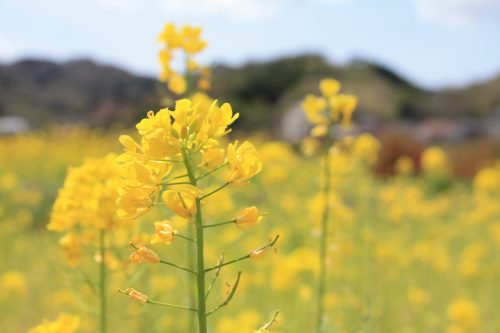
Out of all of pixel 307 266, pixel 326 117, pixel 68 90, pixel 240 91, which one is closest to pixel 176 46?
pixel 326 117

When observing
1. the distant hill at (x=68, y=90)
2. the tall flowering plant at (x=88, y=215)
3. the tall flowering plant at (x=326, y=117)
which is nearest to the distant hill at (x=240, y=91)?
the distant hill at (x=68, y=90)

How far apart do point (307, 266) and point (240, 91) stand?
23.0 m

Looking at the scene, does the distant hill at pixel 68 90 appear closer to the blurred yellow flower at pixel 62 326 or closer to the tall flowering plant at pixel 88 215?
the tall flowering plant at pixel 88 215

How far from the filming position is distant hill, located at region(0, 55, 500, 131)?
26.9 meters

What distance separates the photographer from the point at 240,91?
89.4 feet

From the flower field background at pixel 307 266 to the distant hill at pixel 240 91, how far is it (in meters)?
16.5

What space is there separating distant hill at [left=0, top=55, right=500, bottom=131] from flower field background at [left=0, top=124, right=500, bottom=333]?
648 inches

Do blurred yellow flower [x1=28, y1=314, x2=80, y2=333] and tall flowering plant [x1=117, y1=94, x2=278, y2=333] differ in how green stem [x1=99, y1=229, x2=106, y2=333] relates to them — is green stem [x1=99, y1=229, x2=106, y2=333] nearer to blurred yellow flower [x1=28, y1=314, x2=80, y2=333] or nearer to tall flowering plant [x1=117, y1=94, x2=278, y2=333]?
blurred yellow flower [x1=28, y1=314, x2=80, y2=333]

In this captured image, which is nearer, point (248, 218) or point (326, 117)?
point (248, 218)

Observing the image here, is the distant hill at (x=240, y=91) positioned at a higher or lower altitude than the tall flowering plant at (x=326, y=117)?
lower

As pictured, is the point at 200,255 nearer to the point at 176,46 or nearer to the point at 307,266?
the point at 176,46

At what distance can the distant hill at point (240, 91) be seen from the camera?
26875mm

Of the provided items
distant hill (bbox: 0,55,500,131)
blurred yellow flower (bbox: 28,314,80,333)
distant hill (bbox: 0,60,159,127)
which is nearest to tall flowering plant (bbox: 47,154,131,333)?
blurred yellow flower (bbox: 28,314,80,333)

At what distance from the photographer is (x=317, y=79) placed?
27.6 m
